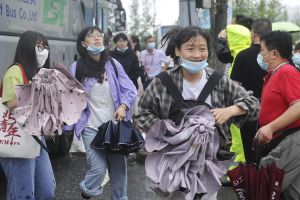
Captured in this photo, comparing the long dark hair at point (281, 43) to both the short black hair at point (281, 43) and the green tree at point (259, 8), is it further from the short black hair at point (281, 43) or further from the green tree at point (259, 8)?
the green tree at point (259, 8)

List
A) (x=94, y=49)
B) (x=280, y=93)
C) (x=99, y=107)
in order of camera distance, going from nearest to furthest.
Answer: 1. (x=280, y=93)
2. (x=99, y=107)
3. (x=94, y=49)

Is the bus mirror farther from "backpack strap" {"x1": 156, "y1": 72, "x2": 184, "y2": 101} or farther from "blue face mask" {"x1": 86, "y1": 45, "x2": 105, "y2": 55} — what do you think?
"backpack strap" {"x1": 156, "y1": 72, "x2": 184, "y2": 101}

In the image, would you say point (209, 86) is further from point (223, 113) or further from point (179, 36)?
point (179, 36)

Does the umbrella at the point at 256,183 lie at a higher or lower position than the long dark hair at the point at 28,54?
lower

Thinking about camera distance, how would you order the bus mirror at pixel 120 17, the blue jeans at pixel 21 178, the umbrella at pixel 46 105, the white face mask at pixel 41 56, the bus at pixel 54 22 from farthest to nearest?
the bus mirror at pixel 120 17
the bus at pixel 54 22
the white face mask at pixel 41 56
the blue jeans at pixel 21 178
the umbrella at pixel 46 105

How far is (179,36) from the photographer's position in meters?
3.07

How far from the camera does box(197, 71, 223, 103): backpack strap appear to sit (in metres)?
2.99

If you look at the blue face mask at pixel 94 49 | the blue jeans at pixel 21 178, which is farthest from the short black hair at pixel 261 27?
the blue jeans at pixel 21 178

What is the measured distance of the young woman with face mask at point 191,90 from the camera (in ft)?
9.74

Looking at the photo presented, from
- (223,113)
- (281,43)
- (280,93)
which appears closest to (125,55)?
(281,43)

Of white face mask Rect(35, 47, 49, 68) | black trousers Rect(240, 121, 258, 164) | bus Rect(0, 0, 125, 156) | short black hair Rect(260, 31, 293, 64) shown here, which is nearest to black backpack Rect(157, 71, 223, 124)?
short black hair Rect(260, 31, 293, 64)

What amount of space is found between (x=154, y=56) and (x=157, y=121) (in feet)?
28.1

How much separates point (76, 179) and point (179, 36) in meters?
3.65

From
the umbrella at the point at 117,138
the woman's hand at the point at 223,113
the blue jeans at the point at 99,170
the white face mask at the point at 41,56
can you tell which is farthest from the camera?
the blue jeans at the point at 99,170
